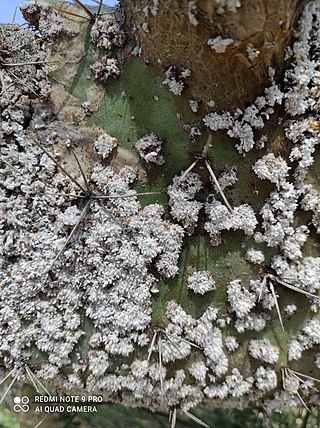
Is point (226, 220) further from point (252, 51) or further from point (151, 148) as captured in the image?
point (252, 51)

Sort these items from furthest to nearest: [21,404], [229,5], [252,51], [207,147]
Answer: [21,404]
[207,147]
[252,51]
[229,5]

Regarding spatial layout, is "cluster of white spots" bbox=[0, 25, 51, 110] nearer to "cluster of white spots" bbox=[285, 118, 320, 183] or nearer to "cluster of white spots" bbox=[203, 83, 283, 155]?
"cluster of white spots" bbox=[203, 83, 283, 155]

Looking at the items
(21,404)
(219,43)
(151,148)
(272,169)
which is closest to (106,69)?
(151,148)

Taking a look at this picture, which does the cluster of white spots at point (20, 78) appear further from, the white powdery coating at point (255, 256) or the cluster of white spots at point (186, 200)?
the white powdery coating at point (255, 256)

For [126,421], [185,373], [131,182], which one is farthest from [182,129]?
[126,421]

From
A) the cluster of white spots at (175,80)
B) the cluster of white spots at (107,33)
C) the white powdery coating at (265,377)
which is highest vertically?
the cluster of white spots at (107,33)

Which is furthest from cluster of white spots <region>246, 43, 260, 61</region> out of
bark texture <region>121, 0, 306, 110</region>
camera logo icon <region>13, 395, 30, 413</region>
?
camera logo icon <region>13, 395, 30, 413</region>

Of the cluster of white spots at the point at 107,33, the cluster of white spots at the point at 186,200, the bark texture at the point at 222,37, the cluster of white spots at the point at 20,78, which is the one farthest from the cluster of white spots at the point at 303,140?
the cluster of white spots at the point at 20,78
